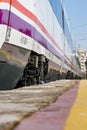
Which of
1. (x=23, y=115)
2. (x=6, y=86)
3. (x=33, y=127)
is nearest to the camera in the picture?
(x=33, y=127)

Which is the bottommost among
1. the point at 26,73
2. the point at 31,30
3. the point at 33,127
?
the point at 33,127

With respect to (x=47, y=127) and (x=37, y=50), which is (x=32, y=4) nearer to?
(x=37, y=50)

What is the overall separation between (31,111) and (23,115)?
1.43ft

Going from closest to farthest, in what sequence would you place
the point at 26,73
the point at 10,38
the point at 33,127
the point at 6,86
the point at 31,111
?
the point at 33,127
the point at 31,111
the point at 10,38
the point at 6,86
the point at 26,73

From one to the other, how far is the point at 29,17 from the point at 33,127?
6.69 metres

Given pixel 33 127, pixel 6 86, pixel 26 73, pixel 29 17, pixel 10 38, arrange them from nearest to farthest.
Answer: pixel 33 127 < pixel 10 38 < pixel 6 86 < pixel 29 17 < pixel 26 73

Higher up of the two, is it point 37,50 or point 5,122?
point 37,50

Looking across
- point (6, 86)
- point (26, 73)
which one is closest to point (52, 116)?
point (6, 86)

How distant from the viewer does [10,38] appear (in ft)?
27.1

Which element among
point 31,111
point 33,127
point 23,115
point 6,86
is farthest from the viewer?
point 6,86

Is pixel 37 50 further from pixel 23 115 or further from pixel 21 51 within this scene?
pixel 23 115

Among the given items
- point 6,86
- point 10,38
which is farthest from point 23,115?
point 6,86

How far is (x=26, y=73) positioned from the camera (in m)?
11.0

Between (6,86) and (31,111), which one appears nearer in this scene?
(31,111)
